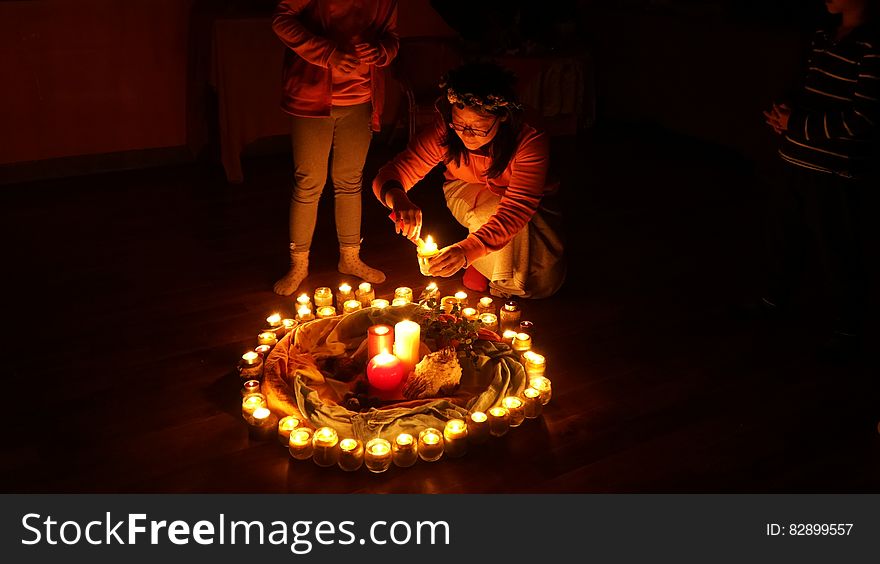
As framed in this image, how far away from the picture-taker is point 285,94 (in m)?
2.84

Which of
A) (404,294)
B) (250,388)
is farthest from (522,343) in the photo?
(250,388)

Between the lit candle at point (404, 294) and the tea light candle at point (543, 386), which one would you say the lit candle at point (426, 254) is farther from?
the tea light candle at point (543, 386)

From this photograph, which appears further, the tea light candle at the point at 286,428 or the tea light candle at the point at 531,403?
the tea light candle at the point at 531,403

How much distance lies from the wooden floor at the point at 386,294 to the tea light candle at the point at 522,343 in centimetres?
13

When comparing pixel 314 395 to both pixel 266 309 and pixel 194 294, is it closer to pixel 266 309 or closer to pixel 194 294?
pixel 266 309

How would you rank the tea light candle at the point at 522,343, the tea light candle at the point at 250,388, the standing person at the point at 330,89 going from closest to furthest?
the tea light candle at the point at 250,388 → the tea light candle at the point at 522,343 → the standing person at the point at 330,89

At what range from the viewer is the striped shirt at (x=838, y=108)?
232cm

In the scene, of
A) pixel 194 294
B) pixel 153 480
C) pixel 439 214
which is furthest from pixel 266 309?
→ pixel 439 214

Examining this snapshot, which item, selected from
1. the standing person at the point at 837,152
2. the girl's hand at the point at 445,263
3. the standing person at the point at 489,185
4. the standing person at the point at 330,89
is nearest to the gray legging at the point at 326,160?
the standing person at the point at 330,89

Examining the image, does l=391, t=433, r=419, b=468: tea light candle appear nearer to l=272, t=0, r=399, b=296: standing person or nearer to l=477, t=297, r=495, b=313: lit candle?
l=477, t=297, r=495, b=313: lit candle

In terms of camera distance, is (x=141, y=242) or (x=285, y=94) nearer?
(x=285, y=94)

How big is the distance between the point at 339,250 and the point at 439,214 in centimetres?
71

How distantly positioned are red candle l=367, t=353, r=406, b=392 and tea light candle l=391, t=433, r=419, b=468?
237 millimetres

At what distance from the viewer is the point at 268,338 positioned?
2.60 metres
